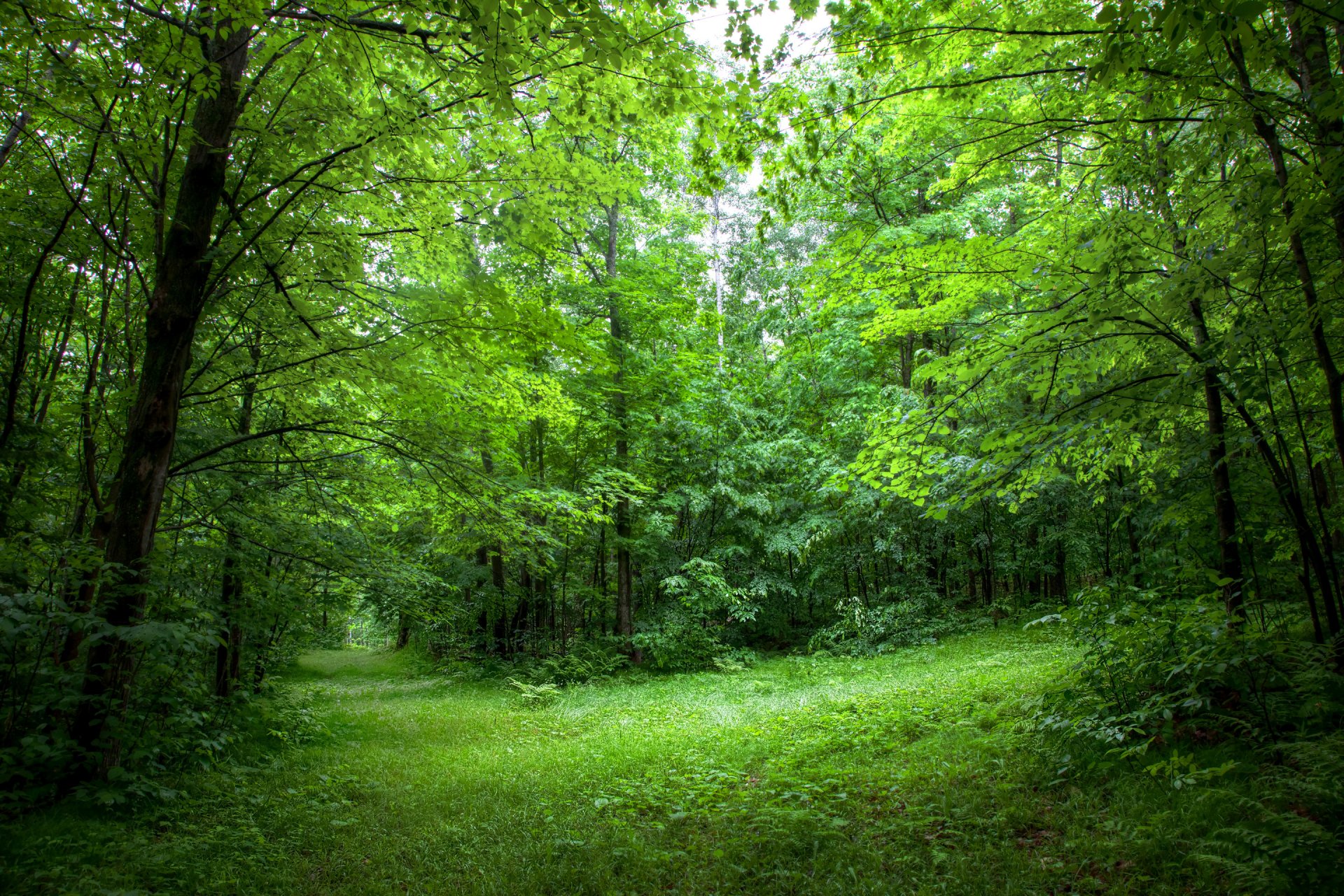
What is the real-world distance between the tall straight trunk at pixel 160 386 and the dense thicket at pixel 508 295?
0.08 ft

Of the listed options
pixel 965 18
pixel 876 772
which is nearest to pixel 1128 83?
pixel 965 18

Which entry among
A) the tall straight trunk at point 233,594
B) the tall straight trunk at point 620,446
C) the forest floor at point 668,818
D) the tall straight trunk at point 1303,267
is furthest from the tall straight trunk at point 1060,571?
the tall straight trunk at point 233,594

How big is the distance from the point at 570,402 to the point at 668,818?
473 centimetres

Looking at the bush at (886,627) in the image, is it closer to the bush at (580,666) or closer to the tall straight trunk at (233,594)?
the bush at (580,666)

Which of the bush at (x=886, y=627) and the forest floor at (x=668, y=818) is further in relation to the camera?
the bush at (x=886, y=627)

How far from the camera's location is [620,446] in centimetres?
1401

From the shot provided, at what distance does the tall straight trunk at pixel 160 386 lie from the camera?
13.2ft

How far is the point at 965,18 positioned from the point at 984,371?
2366mm

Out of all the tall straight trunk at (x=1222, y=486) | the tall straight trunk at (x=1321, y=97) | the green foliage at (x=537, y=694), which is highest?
the tall straight trunk at (x=1321, y=97)

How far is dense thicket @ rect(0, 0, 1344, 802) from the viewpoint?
3512mm

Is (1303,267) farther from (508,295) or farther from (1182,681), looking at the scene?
(508,295)

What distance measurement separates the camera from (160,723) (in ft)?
16.2

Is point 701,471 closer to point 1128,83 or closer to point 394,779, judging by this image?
point 394,779

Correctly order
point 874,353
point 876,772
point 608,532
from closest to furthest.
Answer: point 876,772 → point 608,532 → point 874,353
